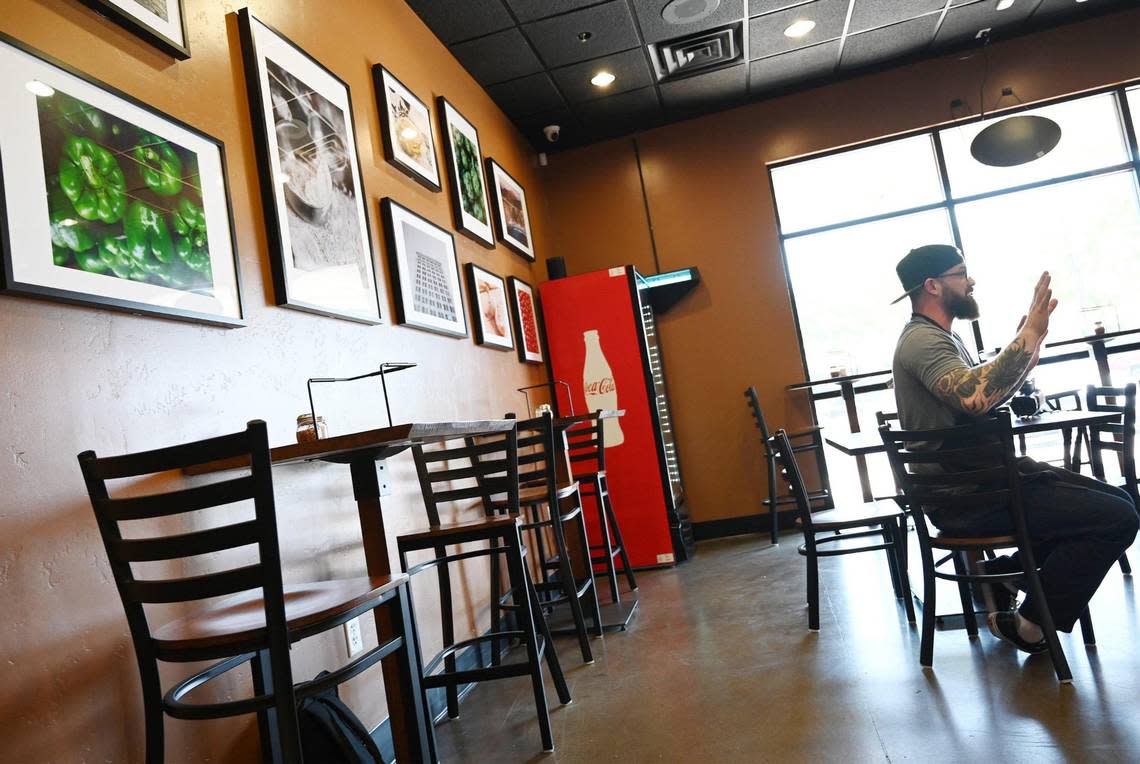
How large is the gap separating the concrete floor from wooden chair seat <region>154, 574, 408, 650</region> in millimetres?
871

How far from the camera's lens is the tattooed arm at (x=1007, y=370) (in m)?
2.20

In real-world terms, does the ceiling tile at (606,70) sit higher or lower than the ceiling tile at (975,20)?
higher

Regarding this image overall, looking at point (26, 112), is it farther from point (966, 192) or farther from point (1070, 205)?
point (1070, 205)

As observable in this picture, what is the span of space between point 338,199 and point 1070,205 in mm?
5237

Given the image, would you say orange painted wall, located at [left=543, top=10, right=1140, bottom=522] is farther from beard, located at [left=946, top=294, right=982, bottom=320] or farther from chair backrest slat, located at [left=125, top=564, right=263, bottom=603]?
chair backrest slat, located at [left=125, top=564, right=263, bottom=603]

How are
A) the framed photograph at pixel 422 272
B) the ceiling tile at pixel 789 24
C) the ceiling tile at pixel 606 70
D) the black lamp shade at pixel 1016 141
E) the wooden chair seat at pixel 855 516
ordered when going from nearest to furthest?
the wooden chair seat at pixel 855 516 → the framed photograph at pixel 422 272 → the ceiling tile at pixel 789 24 → the black lamp shade at pixel 1016 141 → the ceiling tile at pixel 606 70

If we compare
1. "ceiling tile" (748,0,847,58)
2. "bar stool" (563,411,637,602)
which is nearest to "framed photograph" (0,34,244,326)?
"bar stool" (563,411,637,602)

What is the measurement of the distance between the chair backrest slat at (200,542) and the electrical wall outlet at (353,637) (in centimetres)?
111

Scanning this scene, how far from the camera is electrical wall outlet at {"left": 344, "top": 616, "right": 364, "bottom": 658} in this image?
7.59ft

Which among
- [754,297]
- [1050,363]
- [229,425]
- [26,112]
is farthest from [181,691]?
[1050,363]

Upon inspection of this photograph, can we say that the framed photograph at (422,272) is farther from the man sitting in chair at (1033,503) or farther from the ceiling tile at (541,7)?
the man sitting in chair at (1033,503)

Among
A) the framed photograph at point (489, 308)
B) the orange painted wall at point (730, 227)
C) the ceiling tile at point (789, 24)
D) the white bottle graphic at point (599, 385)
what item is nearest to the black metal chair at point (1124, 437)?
the orange painted wall at point (730, 227)

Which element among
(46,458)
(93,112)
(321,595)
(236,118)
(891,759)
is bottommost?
(891,759)

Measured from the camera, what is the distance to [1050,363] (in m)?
5.21
